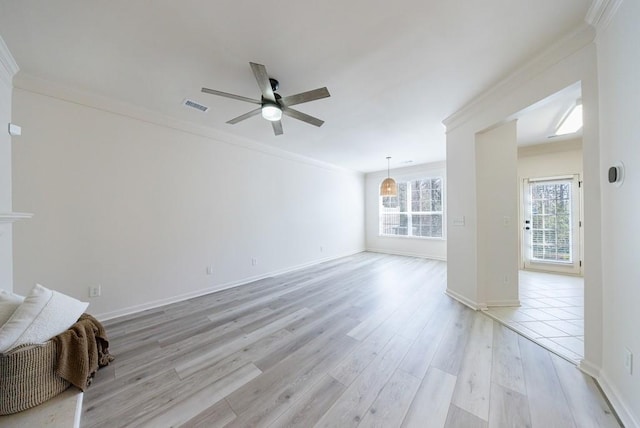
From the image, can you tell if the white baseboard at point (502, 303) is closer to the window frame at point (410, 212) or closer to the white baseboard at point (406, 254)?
the white baseboard at point (406, 254)

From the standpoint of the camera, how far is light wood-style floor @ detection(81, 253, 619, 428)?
4.35ft

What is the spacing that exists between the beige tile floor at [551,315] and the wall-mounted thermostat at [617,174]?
148 centimetres

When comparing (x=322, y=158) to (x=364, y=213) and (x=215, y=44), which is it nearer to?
(x=364, y=213)

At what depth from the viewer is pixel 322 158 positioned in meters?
5.32

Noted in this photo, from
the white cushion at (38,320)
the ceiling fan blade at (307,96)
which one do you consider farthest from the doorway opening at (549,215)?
the white cushion at (38,320)

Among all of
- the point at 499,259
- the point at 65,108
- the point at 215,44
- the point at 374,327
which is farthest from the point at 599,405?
the point at 65,108

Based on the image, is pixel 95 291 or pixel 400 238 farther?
pixel 400 238

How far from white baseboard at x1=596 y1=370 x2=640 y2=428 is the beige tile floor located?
29cm

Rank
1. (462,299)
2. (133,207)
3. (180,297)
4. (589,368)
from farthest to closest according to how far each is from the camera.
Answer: (180,297) < (462,299) < (133,207) < (589,368)

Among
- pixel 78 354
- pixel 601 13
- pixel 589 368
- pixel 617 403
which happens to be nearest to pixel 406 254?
pixel 589 368

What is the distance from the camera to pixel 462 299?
3020mm

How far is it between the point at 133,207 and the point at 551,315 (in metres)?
5.40

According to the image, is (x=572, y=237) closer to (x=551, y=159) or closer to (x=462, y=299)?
(x=551, y=159)

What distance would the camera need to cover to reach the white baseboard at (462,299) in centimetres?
280
